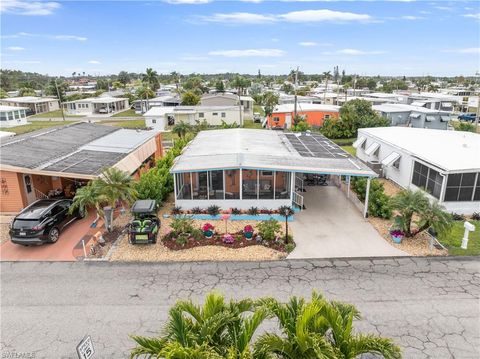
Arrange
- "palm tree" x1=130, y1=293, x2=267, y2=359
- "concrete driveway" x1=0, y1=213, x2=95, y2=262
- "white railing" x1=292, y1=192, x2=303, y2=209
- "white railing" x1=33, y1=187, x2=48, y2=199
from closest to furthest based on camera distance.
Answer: "palm tree" x1=130, y1=293, x2=267, y2=359, "concrete driveway" x1=0, y1=213, x2=95, y2=262, "white railing" x1=292, y1=192, x2=303, y2=209, "white railing" x1=33, y1=187, x2=48, y2=199

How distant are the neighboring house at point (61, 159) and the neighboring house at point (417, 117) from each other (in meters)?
29.2

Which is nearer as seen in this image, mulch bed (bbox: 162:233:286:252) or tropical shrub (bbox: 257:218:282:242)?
mulch bed (bbox: 162:233:286:252)

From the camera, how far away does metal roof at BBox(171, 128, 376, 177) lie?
1630 centimetres

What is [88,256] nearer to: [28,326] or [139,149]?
[28,326]

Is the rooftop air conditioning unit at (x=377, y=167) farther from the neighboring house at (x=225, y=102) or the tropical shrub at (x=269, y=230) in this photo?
the neighboring house at (x=225, y=102)

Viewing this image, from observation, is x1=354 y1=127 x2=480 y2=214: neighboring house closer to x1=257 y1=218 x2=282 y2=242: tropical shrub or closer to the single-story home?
the single-story home

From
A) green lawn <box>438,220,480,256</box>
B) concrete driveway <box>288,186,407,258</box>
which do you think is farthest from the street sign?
green lawn <box>438,220,480,256</box>

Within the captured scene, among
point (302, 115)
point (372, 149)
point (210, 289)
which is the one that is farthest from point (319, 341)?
point (302, 115)

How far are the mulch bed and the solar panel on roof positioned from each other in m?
6.84

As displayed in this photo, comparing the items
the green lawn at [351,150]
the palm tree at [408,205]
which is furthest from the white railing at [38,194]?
the green lawn at [351,150]

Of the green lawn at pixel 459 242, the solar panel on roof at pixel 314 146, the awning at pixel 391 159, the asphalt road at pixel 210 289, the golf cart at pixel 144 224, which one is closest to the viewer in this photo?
the asphalt road at pixel 210 289

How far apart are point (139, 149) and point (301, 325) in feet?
63.7

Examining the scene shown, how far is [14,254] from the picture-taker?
43.9 feet

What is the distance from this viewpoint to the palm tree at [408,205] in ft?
43.6
